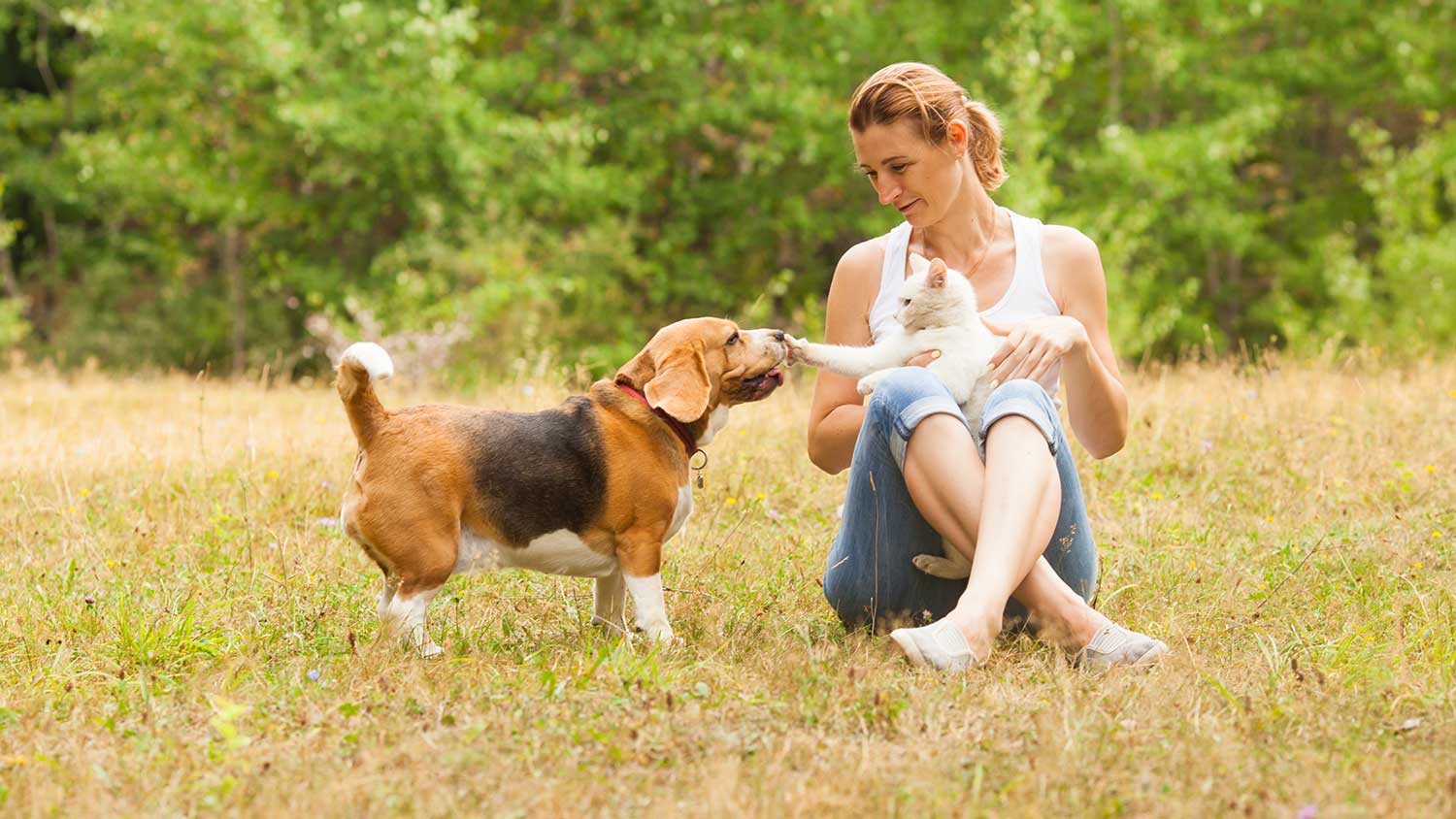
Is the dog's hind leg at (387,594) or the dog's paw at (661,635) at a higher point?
the dog's hind leg at (387,594)

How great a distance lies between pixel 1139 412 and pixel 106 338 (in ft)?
50.7

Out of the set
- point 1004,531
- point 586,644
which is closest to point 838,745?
point 1004,531

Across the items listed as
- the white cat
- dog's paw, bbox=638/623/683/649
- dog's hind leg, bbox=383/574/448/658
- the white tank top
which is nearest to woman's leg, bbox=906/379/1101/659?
the white cat

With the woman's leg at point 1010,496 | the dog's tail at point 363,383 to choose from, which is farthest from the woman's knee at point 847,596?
the dog's tail at point 363,383

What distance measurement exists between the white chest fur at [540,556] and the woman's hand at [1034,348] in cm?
130

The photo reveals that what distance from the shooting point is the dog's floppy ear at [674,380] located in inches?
162

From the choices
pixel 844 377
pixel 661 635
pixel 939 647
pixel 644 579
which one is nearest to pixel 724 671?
pixel 661 635

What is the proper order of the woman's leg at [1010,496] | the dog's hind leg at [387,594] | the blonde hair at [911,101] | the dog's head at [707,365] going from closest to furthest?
the woman's leg at [1010,496]
the dog's hind leg at [387,594]
the dog's head at [707,365]
the blonde hair at [911,101]

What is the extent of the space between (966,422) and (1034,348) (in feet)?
1.00

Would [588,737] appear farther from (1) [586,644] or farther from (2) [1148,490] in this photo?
(2) [1148,490]

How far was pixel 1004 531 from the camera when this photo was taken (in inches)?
148

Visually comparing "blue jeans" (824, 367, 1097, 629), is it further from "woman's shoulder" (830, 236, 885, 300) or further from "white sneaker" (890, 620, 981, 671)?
"woman's shoulder" (830, 236, 885, 300)

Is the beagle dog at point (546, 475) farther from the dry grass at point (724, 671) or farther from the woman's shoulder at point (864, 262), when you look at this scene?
the woman's shoulder at point (864, 262)

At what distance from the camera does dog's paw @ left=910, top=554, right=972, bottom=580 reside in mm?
4145
